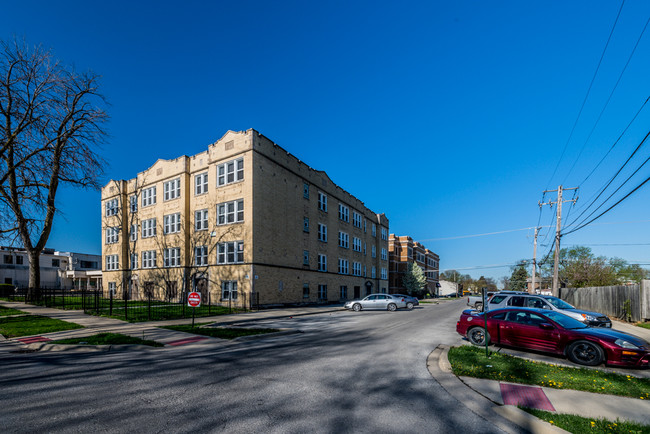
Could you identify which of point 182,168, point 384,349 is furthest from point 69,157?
point 384,349

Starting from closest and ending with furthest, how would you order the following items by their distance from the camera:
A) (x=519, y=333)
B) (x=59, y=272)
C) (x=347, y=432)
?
(x=347, y=432)
(x=519, y=333)
(x=59, y=272)

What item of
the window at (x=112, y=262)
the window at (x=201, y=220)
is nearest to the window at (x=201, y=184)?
the window at (x=201, y=220)

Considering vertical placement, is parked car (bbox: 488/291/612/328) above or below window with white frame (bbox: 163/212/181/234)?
below

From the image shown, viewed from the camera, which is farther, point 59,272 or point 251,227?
point 59,272

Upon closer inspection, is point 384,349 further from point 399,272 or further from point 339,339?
point 399,272

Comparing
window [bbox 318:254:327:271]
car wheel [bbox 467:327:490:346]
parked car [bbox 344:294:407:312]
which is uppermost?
window [bbox 318:254:327:271]

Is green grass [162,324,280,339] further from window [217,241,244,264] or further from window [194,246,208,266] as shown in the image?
window [194,246,208,266]

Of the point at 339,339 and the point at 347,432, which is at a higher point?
the point at 347,432

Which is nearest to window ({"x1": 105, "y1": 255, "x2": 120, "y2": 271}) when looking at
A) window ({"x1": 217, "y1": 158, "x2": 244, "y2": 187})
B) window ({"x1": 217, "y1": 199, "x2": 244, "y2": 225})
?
window ({"x1": 217, "y1": 199, "x2": 244, "y2": 225})

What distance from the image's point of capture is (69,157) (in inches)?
816

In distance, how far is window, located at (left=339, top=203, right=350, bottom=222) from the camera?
41.2 metres

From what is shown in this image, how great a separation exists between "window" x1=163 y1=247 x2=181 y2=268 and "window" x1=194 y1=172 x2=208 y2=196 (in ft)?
18.6

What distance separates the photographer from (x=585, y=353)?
862 centimetres

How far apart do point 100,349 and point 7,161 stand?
57.7ft
